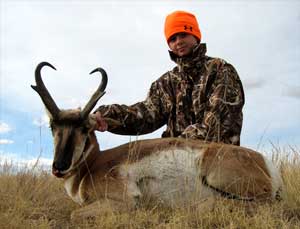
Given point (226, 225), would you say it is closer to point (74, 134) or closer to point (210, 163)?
point (210, 163)

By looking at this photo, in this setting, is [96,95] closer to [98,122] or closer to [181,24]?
[98,122]

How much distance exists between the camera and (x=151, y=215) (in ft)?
15.1

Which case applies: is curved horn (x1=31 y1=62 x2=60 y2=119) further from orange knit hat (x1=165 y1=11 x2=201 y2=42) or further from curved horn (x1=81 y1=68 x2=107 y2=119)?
orange knit hat (x1=165 y1=11 x2=201 y2=42)

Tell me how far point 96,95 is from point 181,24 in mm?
1968

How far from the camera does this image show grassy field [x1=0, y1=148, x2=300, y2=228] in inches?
167

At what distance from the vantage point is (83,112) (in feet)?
17.3

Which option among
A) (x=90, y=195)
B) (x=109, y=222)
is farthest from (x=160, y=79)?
(x=109, y=222)

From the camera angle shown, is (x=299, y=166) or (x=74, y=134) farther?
(x=299, y=166)

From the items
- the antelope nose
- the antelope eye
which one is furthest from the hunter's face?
the antelope nose

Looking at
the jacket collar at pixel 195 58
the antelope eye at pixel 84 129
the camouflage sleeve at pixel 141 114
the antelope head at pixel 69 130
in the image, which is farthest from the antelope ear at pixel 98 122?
the jacket collar at pixel 195 58

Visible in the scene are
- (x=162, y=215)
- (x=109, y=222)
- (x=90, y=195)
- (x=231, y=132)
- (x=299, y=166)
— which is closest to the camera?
(x=109, y=222)

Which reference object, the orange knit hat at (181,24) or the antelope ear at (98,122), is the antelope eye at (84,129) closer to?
the antelope ear at (98,122)

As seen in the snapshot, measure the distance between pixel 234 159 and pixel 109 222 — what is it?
5.09ft

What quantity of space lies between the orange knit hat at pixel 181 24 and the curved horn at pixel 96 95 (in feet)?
5.30
